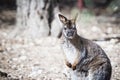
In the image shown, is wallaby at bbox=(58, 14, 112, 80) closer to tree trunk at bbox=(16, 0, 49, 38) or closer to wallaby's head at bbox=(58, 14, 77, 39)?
wallaby's head at bbox=(58, 14, 77, 39)

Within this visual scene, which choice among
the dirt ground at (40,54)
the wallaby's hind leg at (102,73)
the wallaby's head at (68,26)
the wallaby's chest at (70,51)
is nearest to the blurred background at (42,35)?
the dirt ground at (40,54)

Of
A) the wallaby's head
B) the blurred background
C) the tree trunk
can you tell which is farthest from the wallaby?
the tree trunk

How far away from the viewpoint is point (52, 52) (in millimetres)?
7938

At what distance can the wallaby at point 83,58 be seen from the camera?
5.41 meters

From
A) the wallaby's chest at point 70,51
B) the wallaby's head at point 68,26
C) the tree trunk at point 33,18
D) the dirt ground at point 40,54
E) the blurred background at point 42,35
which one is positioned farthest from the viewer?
the tree trunk at point 33,18

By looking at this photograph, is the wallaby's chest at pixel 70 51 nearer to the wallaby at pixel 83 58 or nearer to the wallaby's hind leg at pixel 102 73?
the wallaby at pixel 83 58

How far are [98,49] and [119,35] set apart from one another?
3.62 meters

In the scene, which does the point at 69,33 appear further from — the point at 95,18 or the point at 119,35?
the point at 95,18

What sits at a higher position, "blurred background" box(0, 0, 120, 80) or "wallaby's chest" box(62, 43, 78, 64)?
"wallaby's chest" box(62, 43, 78, 64)

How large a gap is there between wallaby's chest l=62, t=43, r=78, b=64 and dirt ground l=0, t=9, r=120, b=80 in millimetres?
480

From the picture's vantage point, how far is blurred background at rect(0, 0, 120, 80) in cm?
688

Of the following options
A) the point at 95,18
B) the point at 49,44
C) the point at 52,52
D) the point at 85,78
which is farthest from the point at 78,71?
the point at 95,18

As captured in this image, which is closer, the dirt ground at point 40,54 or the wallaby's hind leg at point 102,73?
the wallaby's hind leg at point 102,73

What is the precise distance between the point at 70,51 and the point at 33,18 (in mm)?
3388
